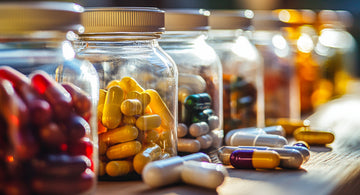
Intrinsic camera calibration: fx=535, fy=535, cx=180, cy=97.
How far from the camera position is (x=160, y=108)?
835mm

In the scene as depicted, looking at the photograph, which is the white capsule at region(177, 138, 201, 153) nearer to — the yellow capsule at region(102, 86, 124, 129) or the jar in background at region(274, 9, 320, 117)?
the yellow capsule at region(102, 86, 124, 129)

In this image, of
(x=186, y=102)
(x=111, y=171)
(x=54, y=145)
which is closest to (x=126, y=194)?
(x=111, y=171)

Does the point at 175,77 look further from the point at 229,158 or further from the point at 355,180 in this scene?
the point at 355,180

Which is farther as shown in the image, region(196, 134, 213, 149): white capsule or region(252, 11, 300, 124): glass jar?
region(252, 11, 300, 124): glass jar

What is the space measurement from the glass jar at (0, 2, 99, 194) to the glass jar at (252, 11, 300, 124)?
87 cm

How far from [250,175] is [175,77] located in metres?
0.20

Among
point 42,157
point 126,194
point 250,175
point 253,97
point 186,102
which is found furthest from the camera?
point 253,97

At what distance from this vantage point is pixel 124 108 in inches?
30.6

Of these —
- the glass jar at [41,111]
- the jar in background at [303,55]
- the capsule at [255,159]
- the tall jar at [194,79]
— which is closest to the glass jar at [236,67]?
the tall jar at [194,79]

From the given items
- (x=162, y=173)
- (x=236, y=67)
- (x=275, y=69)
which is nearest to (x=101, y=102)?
(x=162, y=173)

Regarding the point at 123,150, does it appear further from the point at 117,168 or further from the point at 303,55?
the point at 303,55

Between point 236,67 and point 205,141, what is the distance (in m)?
0.27

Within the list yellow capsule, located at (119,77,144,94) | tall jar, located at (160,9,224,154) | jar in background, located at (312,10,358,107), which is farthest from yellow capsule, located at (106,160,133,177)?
jar in background, located at (312,10,358,107)

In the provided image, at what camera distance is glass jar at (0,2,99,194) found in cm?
53
